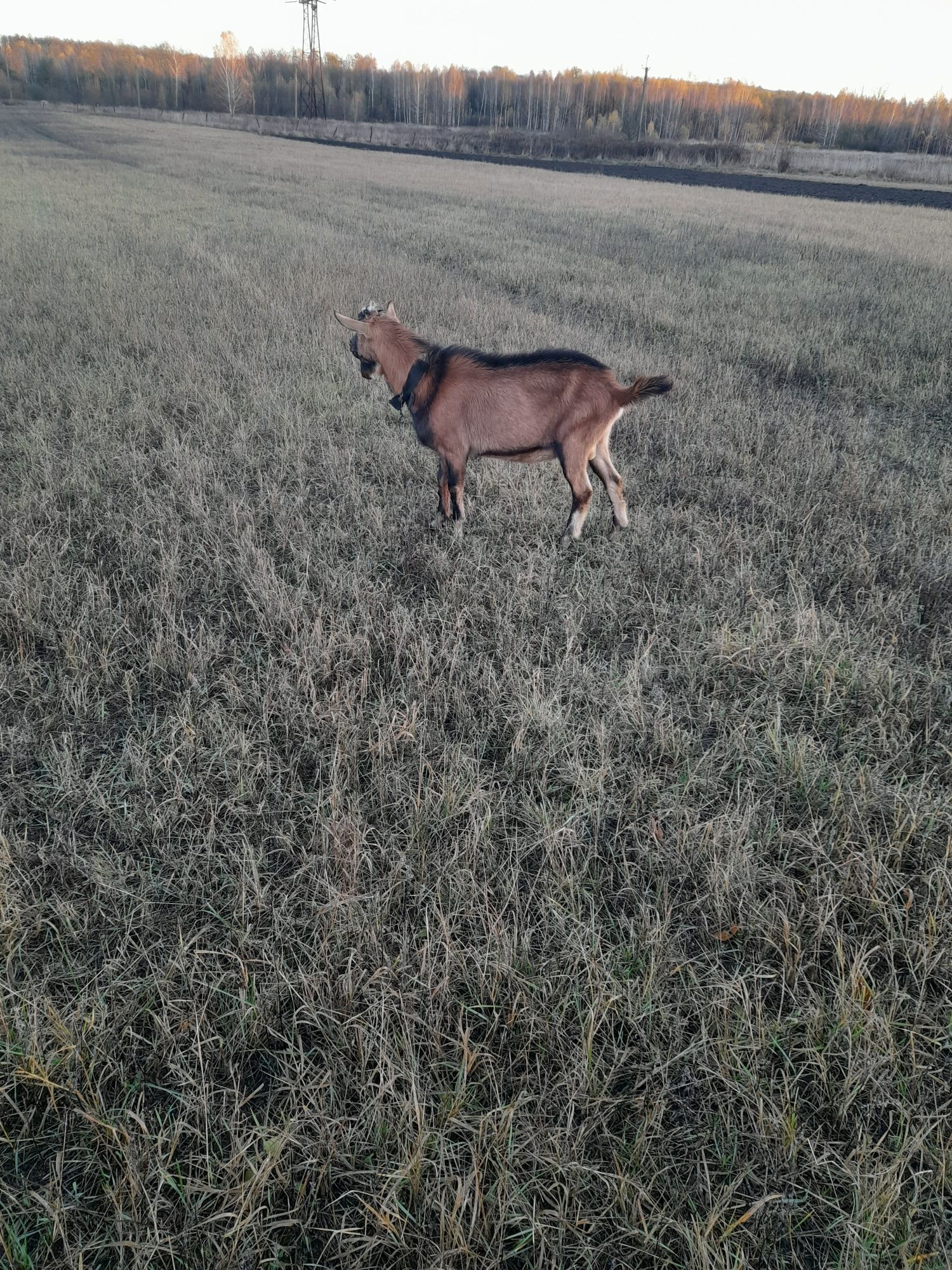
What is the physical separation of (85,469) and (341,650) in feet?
10.8

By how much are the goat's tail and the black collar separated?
125cm

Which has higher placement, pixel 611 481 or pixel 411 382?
pixel 411 382

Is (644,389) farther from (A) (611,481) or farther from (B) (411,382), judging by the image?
(B) (411,382)

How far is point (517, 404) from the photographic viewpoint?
13.8 feet

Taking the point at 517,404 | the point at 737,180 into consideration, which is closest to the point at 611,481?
the point at 517,404

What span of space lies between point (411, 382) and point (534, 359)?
0.80 meters

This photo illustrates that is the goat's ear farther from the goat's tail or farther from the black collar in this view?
the goat's tail

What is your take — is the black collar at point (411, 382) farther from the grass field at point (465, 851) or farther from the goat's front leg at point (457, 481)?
the grass field at point (465, 851)

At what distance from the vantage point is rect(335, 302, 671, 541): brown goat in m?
4.16

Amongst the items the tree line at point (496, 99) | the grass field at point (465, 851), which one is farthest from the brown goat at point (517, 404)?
the tree line at point (496, 99)

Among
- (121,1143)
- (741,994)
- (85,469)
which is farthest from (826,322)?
(121,1143)

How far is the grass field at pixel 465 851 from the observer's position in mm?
1596

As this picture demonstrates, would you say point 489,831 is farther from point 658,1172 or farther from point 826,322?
point 826,322

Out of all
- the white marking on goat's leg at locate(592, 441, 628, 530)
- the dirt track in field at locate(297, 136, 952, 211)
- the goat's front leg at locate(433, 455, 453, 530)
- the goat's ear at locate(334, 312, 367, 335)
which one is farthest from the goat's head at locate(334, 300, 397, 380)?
the dirt track in field at locate(297, 136, 952, 211)
